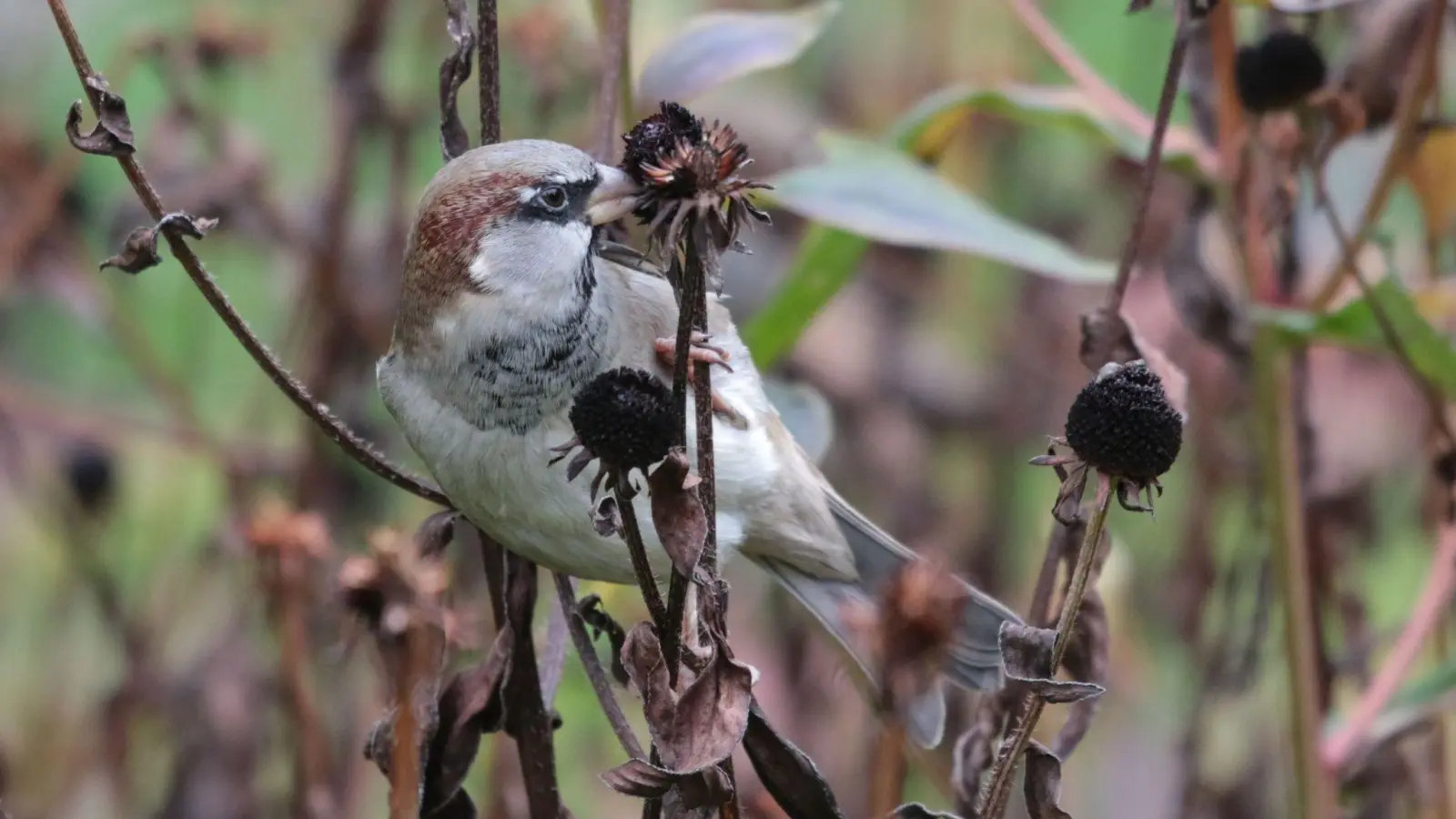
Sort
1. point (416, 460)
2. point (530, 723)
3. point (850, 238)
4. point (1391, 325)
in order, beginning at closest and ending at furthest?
point (530, 723), point (1391, 325), point (850, 238), point (416, 460)

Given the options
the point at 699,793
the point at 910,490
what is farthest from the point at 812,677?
the point at 699,793

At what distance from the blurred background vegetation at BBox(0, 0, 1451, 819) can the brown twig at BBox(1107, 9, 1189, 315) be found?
0.37 m

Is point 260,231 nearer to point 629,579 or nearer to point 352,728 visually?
point 352,728

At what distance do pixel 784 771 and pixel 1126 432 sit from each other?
0.30 meters

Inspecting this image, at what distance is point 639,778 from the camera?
0.90 meters

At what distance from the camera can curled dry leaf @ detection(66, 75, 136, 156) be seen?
101 centimetres

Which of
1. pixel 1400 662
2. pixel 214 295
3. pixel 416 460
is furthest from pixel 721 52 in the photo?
pixel 416 460

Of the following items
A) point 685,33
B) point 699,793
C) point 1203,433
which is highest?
point 685,33

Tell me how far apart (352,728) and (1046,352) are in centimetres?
155

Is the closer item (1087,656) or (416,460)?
(1087,656)

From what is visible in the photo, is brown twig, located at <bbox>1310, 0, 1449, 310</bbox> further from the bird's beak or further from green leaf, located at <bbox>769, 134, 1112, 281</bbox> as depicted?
the bird's beak

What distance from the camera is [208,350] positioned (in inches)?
114

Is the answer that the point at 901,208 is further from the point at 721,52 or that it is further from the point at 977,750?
the point at 977,750

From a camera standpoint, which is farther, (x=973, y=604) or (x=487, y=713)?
(x=973, y=604)
